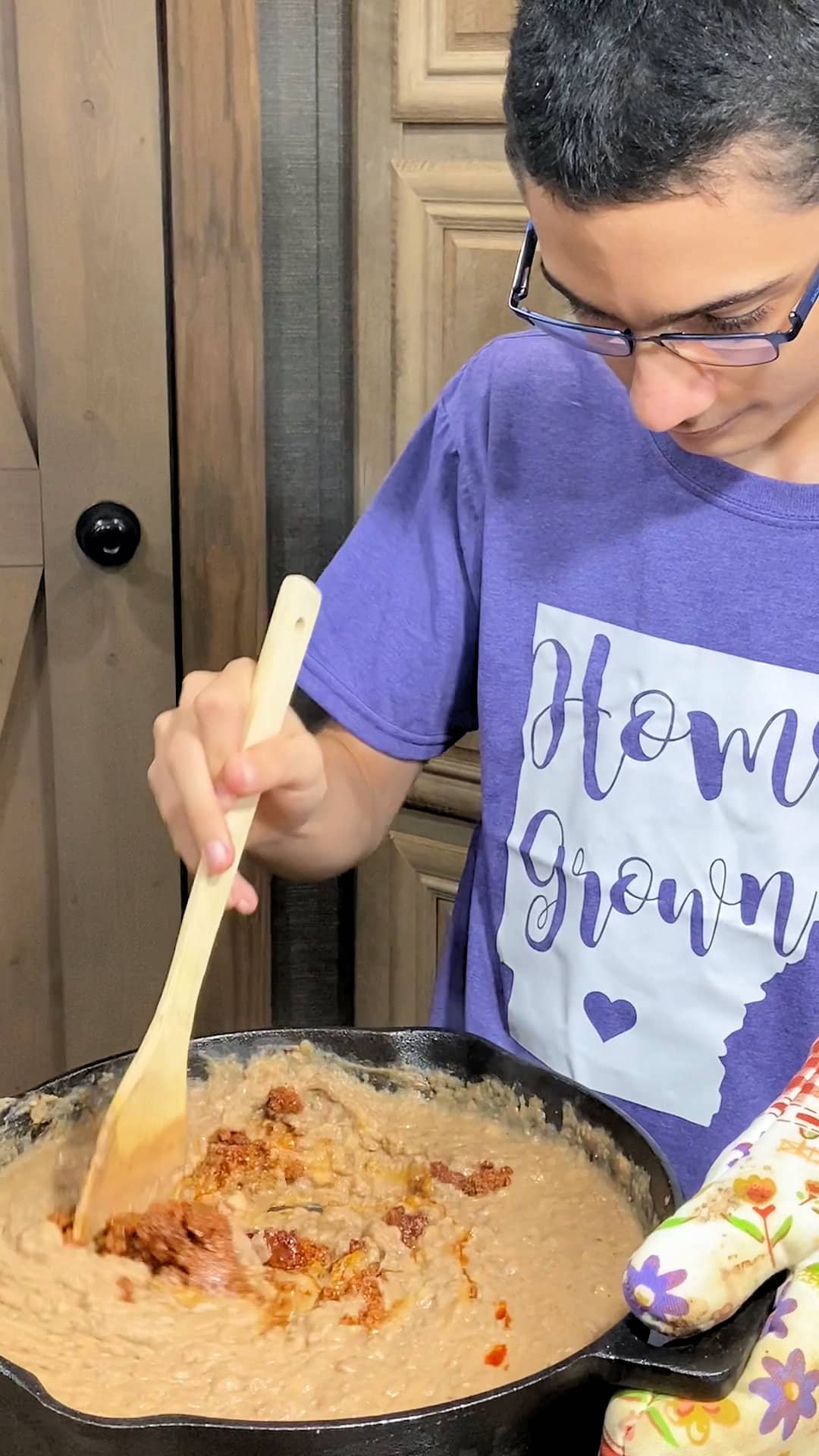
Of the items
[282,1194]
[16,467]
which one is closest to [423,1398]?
[282,1194]

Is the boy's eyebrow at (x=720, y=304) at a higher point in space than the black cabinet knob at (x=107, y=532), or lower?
higher

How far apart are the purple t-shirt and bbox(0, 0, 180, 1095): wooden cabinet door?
36.7 inches

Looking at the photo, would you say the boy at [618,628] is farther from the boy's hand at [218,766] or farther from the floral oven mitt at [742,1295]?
the floral oven mitt at [742,1295]

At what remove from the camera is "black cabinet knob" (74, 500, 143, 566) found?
2.14 m

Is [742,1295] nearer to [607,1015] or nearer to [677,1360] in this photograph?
[677,1360]

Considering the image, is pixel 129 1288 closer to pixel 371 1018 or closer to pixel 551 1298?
pixel 551 1298

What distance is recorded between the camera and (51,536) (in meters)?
2.15

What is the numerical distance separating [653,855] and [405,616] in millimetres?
299

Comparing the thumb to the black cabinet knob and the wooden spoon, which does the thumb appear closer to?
the wooden spoon

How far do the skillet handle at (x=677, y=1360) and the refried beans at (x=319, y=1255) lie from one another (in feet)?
0.52

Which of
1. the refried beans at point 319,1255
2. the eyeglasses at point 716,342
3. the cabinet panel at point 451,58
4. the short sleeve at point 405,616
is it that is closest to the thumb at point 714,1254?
the refried beans at point 319,1255

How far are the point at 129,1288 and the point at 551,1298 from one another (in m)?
0.27

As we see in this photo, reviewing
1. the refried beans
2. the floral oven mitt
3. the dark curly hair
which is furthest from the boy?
the floral oven mitt

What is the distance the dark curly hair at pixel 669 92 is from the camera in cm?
77
